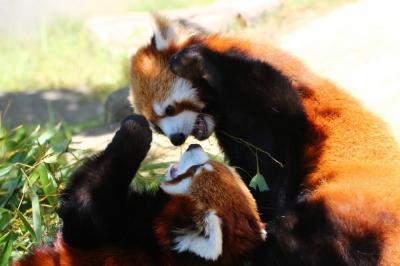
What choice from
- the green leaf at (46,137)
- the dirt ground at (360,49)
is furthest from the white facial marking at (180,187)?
the dirt ground at (360,49)

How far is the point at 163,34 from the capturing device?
14.8ft

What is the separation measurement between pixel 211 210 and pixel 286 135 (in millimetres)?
951

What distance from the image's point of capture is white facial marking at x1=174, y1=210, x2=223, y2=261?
315 cm

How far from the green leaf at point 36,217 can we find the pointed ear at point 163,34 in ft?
4.27

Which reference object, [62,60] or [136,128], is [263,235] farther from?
[62,60]

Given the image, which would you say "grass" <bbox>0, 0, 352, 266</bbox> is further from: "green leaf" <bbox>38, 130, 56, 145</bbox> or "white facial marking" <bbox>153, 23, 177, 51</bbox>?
"white facial marking" <bbox>153, 23, 177, 51</bbox>

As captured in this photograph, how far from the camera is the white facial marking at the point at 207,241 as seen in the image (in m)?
3.15

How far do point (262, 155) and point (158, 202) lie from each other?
0.86 metres

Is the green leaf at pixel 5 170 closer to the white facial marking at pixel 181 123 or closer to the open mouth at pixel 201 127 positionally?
the white facial marking at pixel 181 123

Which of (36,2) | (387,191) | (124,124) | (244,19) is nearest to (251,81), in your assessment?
(124,124)

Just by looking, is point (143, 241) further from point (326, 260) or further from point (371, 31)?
point (371, 31)

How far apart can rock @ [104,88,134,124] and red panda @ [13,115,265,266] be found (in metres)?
3.37

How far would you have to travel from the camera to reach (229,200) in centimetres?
343

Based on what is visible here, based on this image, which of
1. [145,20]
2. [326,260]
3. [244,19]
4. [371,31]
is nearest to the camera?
[326,260]
